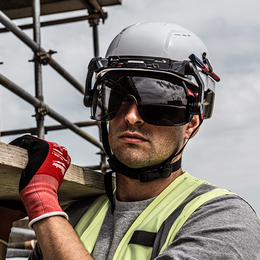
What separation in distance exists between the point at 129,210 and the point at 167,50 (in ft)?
3.09

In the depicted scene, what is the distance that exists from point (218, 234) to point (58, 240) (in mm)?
655

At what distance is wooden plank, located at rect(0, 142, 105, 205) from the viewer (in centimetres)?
157

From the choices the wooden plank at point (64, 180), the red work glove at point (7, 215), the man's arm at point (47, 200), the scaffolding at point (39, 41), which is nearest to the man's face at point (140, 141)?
the wooden plank at point (64, 180)

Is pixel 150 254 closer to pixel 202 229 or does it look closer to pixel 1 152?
pixel 202 229

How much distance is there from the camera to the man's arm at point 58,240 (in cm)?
151

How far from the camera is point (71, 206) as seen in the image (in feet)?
7.74

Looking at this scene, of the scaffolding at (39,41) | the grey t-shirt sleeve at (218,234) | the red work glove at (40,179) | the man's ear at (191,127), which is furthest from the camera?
the scaffolding at (39,41)

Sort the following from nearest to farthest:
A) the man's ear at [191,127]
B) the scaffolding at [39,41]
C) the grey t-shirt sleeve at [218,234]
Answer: the grey t-shirt sleeve at [218,234]
the man's ear at [191,127]
the scaffolding at [39,41]

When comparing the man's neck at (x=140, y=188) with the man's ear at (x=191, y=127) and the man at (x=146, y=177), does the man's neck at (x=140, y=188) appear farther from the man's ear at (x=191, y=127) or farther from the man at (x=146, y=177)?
the man's ear at (x=191, y=127)

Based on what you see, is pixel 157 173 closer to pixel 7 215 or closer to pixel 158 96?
pixel 158 96

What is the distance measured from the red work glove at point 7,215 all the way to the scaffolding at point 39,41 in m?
2.29

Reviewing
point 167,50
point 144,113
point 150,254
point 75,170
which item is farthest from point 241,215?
point 167,50

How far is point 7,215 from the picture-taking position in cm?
213

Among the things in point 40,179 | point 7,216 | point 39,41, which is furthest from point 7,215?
point 39,41
